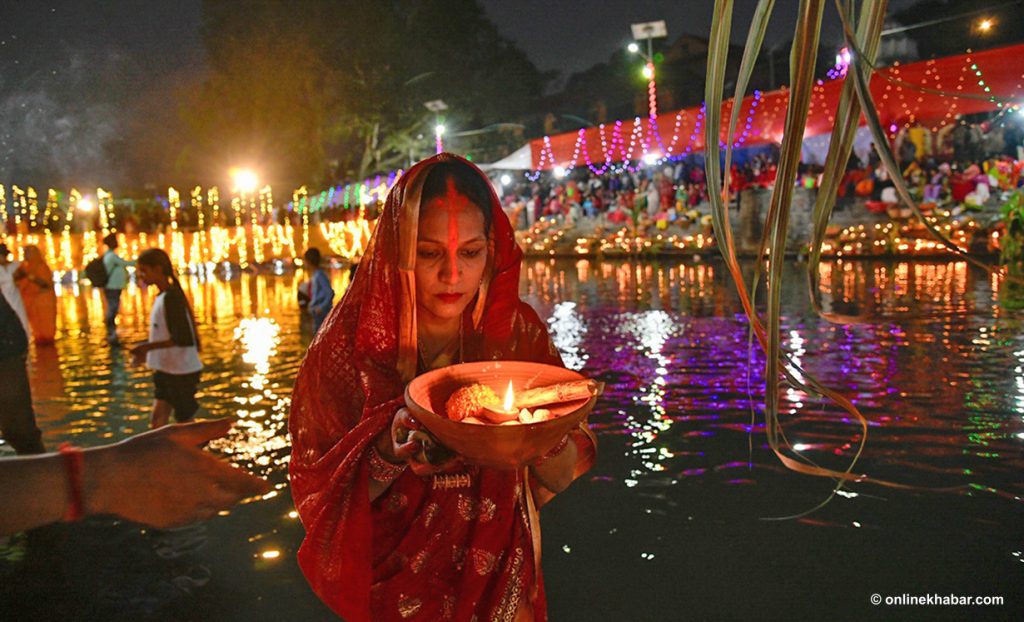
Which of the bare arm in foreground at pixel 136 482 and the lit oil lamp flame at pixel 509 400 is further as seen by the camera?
the lit oil lamp flame at pixel 509 400

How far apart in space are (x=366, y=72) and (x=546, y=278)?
1951 centimetres

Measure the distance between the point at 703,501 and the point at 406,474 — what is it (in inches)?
117

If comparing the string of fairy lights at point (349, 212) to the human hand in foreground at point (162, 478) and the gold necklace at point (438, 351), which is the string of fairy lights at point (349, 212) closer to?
the gold necklace at point (438, 351)

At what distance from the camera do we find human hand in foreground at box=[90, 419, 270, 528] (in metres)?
1.50

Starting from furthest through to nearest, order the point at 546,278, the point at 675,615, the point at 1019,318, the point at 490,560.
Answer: the point at 546,278 < the point at 1019,318 < the point at 675,615 < the point at 490,560

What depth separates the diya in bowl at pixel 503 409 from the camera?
54.7 inches

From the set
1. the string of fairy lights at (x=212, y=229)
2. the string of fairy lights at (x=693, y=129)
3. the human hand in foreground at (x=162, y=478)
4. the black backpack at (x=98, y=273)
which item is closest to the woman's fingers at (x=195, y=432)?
the human hand in foreground at (x=162, y=478)

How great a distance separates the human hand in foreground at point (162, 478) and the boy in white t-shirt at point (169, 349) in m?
4.28

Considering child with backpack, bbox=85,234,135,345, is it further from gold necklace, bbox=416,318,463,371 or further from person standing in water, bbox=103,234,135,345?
gold necklace, bbox=416,318,463,371

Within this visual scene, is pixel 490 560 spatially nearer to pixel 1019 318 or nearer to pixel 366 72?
pixel 1019 318

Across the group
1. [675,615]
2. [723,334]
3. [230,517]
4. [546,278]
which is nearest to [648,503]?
[675,615]

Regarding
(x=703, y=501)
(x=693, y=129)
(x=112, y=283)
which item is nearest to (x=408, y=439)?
(x=703, y=501)

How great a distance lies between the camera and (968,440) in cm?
525

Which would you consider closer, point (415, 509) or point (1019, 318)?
point (415, 509)
